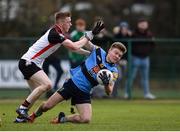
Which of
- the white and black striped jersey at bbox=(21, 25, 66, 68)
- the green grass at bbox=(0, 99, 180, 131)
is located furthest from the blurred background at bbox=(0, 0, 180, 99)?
the white and black striped jersey at bbox=(21, 25, 66, 68)

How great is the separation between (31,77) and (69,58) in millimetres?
8157

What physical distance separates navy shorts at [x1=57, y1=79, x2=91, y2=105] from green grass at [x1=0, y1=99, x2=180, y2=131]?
45cm

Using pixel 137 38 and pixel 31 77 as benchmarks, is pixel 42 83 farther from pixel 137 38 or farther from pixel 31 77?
pixel 137 38

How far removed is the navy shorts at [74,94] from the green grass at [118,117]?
1.47 feet

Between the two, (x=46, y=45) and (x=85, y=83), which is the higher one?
(x=46, y=45)

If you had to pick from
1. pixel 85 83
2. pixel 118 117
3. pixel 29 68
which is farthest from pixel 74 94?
pixel 118 117

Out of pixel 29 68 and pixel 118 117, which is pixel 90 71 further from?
pixel 118 117

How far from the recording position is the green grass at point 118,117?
1260cm

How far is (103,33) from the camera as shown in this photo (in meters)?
21.5

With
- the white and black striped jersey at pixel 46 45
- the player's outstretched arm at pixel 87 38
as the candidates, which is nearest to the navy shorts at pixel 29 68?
the white and black striped jersey at pixel 46 45

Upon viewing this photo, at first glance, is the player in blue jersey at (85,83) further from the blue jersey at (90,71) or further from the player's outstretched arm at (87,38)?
the player's outstretched arm at (87,38)

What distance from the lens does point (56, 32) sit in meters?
13.6

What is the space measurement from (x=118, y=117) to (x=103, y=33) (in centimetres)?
658

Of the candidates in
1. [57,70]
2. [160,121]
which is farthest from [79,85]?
[57,70]
